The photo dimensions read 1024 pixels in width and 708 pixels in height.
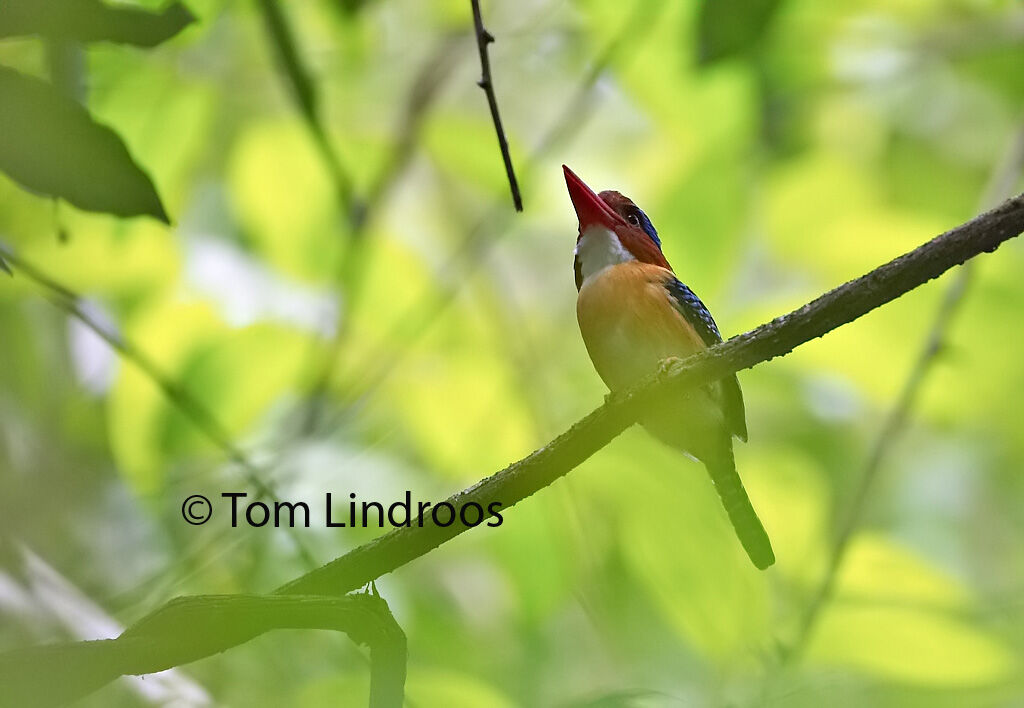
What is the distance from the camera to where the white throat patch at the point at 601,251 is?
209cm

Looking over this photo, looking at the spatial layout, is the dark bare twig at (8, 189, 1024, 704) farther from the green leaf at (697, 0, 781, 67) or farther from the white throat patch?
the white throat patch

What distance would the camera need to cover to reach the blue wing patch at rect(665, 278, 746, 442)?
1.92 m

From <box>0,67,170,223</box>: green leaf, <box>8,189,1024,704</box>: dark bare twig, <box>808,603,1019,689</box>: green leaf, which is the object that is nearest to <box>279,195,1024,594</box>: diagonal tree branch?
<box>8,189,1024,704</box>: dark bare twig

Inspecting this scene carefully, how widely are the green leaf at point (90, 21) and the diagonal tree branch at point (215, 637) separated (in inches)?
23.8

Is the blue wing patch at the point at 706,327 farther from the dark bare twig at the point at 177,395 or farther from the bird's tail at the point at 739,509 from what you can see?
the dark bare twig at the point at 177,395

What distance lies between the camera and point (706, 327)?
78.2 inches

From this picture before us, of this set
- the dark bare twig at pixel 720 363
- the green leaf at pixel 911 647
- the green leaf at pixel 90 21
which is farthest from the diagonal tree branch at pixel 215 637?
the green leaf at pixel 911 647

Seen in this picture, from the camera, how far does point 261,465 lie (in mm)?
2004

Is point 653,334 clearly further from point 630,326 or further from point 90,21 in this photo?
point 90,21

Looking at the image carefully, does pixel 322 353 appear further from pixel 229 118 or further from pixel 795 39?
pixel 795 39

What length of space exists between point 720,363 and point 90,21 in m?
0.79

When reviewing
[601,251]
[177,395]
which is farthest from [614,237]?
[177,395]

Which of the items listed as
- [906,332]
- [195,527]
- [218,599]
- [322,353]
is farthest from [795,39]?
[218,599]

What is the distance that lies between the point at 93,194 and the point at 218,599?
44 cm
